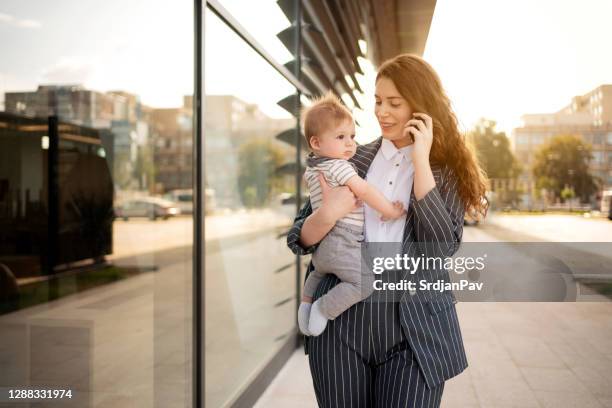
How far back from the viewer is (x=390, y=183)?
154 centimetres

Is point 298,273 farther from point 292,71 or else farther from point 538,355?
point 538,355

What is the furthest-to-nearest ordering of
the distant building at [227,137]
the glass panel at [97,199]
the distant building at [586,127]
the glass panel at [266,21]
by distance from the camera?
1. the distant building at [586,127]
2. the glass panel at [266,21]
3. the distant building at [227,137]
4. the glass panel at [97,199]

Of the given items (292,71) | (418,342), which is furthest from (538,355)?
(418,342)

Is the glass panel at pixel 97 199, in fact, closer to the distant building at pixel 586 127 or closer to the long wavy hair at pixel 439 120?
the long wavy hair at pixel 439 120

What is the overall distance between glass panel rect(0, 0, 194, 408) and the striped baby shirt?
0.54 metres

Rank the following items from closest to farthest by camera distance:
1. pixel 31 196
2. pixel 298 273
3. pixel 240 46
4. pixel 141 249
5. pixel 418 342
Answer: pixel 31 196
pixel 418 342
pixel 141 249
pixel 240 46
pixel 298 273

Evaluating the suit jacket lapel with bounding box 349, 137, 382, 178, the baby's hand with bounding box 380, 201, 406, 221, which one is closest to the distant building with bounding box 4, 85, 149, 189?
the suit jacket lapel with bounding box 349, 137, 382, 178

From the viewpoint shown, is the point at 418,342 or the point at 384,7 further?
the point at 384,7

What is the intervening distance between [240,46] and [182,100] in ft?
3.04

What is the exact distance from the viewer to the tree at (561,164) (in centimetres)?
526

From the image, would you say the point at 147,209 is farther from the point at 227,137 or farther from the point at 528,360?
the point at 528,360

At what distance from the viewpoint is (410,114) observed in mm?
1528

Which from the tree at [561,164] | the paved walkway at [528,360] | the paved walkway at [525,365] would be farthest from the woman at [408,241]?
the tree at [561,164]

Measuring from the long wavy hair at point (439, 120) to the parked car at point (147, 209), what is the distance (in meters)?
0.81
